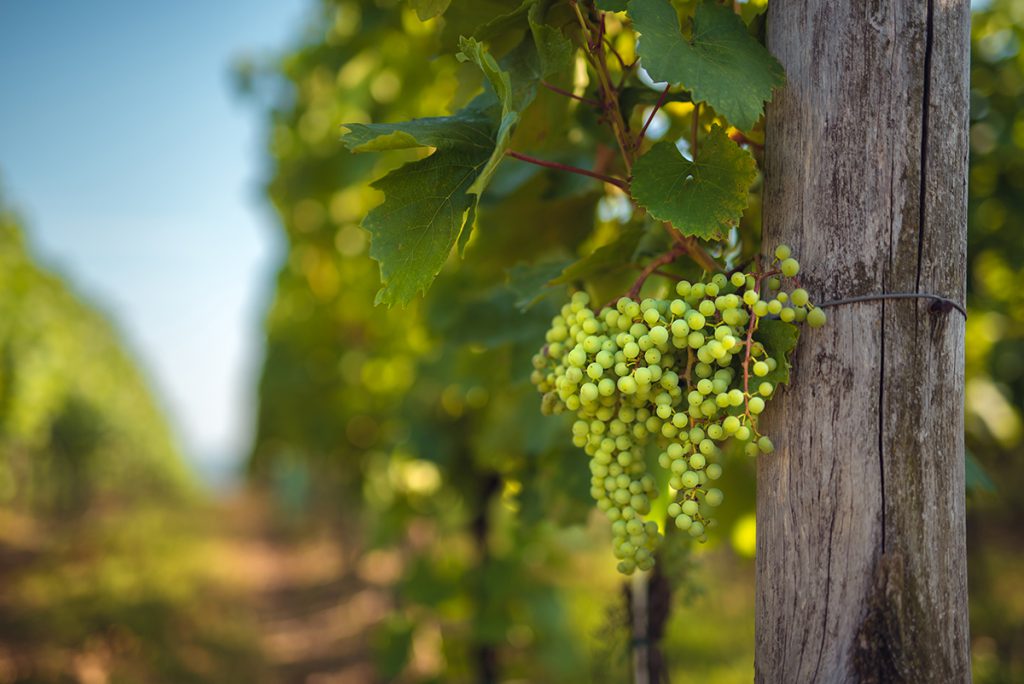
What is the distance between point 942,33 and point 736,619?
746 centimetres

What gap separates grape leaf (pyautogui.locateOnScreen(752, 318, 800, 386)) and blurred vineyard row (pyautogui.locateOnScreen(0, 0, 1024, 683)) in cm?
61

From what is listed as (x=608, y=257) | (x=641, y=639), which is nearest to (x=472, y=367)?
(x=641, y=639)

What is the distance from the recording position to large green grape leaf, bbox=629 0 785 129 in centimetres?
115

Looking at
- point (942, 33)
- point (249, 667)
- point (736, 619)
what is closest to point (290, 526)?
point (249, 667)

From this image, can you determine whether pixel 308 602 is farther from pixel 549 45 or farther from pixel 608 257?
pixel 549 45

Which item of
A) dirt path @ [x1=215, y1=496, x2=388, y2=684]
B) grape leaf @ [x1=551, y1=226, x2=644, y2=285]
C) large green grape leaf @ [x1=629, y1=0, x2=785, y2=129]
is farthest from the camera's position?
dirt path @ [x1=215, y1=496, x2=388, y2=684]

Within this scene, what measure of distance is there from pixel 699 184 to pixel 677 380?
0.32 m

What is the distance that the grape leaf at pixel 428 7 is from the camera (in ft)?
4.43

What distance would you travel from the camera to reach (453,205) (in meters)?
1.30

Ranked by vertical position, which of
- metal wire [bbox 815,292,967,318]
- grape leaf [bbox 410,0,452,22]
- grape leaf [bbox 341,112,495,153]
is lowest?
metal wire [bbox 815,292,967,318]

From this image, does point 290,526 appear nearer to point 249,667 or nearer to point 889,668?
point 249,667

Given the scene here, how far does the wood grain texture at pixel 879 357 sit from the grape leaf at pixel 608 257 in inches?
13.8

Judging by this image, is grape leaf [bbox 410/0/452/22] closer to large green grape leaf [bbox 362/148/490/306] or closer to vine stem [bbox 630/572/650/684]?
large green grape leaf [bbox 362/148/490/306]

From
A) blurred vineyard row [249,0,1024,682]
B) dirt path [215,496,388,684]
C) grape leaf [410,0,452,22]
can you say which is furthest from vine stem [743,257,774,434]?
dirt path [215,496,388,684]
